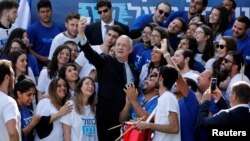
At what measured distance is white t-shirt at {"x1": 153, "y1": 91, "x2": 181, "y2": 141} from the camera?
11.7 metres

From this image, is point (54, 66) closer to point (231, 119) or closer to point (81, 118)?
point (81, 118)

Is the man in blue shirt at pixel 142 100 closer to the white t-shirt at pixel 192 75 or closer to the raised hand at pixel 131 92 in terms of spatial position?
the raised hand at pixel 131 92

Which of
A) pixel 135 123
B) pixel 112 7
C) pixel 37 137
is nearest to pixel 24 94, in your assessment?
pixel 37 137

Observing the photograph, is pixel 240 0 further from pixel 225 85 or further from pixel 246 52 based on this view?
pixel 225 85

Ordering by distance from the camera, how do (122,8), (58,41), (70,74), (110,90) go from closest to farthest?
(110,90)
(70,74)
(58,41)
(122,8)

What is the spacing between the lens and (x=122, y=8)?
16.0 metres

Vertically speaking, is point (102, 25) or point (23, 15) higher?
point (23, 15)

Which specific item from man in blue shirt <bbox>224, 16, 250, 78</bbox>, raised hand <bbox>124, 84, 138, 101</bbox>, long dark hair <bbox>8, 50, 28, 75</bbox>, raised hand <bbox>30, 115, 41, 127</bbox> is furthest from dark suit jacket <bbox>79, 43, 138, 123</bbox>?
man in blue shirt <bbox>224, 16, 250, 78</bbox>

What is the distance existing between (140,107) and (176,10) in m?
3.65

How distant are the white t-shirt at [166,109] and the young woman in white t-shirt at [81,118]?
51.4 inches

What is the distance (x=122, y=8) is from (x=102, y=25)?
1214 mm

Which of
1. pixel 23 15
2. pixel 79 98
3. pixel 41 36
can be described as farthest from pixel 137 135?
pixel 23 15

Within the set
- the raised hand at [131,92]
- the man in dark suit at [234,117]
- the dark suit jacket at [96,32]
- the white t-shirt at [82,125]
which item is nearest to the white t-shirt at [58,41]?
the dark suit jacket at [96,32]

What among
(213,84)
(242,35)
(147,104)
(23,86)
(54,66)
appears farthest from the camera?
(242,35)
